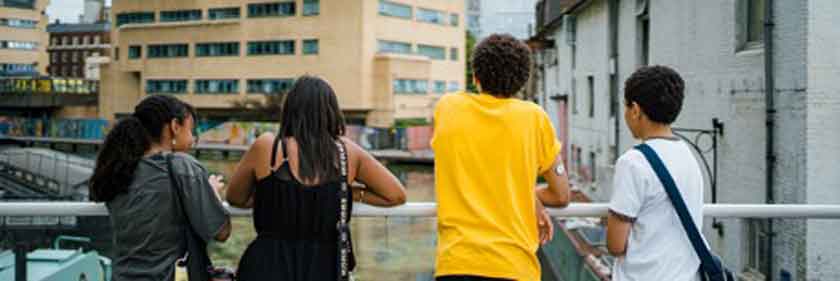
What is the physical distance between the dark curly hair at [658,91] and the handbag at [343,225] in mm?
1124

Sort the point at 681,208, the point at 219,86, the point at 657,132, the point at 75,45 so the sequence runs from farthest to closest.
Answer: the point at 75,45 < the point at 219,86 < the point at 657,132 < the point at 681,208

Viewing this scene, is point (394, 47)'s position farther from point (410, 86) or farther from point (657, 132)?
point (657, 132)

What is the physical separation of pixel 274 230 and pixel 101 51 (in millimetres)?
112598

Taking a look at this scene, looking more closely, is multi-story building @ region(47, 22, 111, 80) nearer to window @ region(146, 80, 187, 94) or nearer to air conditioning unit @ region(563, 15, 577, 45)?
window @ region(146, 80, 187, 94)

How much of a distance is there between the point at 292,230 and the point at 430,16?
203ft

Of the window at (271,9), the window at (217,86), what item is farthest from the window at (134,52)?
the window at (271,9)

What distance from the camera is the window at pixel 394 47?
59.1 metres

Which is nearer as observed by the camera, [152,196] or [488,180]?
[488,180]

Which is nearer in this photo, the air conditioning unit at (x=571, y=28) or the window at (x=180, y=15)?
the air conditioning unit at (x=571, y=28)

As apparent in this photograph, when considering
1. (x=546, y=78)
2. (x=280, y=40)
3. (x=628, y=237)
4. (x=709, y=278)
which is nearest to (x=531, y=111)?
(x=628, y=237)

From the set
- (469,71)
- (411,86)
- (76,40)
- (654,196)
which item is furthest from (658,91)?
(76,40)

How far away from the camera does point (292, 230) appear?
308cm

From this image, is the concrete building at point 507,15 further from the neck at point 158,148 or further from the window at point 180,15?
the neck at point 158,148

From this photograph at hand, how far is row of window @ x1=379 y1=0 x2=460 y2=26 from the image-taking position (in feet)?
196
